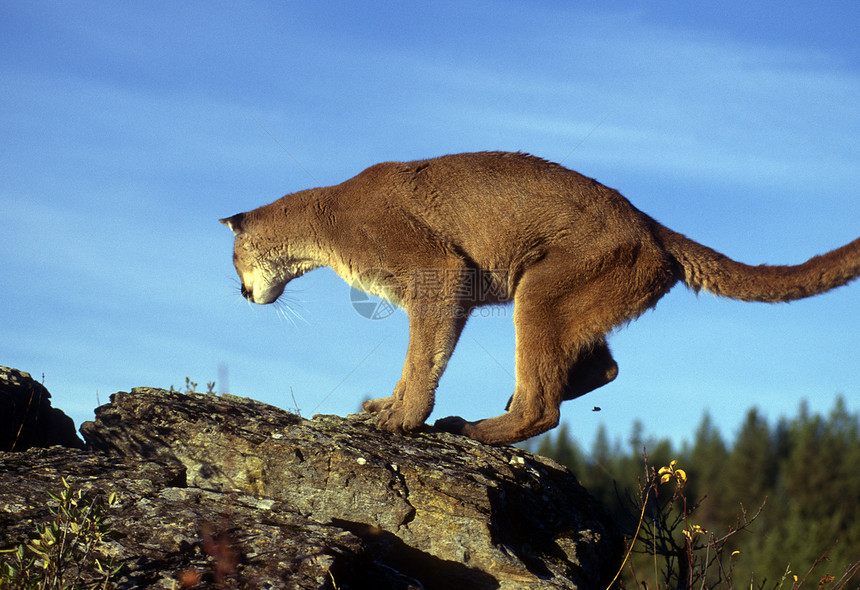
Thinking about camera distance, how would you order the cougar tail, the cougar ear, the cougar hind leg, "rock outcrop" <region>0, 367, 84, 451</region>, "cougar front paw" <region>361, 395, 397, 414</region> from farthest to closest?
the cougar ear → the cougar hind leg → "cougar front paw" <region>361, 395, 397, 414</region> → the cougar tail → "rock outcrop" <region>0, 367, 84, 451</region>

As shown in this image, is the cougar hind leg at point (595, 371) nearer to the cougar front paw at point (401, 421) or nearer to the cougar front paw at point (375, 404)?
the cougar front paw at point (375, 404)

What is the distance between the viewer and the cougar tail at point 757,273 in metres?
6.95

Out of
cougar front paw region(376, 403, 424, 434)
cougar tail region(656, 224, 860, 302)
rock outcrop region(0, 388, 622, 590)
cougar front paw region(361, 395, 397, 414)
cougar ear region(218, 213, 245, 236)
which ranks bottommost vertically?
rock outcrop region(0, 388, 622, 590)

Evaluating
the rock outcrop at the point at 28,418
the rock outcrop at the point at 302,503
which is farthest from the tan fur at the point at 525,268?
the rock outcrop at the point at 28,418

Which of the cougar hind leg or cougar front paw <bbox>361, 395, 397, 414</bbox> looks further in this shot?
the cougar hind leg

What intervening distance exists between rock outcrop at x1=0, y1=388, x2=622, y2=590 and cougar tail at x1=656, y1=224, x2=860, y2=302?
246 centimetres

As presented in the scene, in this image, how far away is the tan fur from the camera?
7000mm

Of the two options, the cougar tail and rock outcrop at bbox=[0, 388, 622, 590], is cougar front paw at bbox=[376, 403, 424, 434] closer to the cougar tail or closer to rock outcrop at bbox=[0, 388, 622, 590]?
rock outcrop at bbox=[0, 388, 622, 590]

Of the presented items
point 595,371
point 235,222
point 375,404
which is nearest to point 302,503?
point 375,404

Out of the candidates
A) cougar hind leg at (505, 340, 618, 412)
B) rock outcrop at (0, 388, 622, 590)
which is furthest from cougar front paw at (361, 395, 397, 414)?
cougar hind leg at (505, 340, 618, 412)

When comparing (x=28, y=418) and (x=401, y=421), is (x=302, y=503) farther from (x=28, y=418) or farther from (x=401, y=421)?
(x=28, y=418)

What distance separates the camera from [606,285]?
23.3 ft

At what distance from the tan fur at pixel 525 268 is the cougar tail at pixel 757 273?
0.01m

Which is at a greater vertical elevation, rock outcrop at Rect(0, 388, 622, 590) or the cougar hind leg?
the cougar hind leg
